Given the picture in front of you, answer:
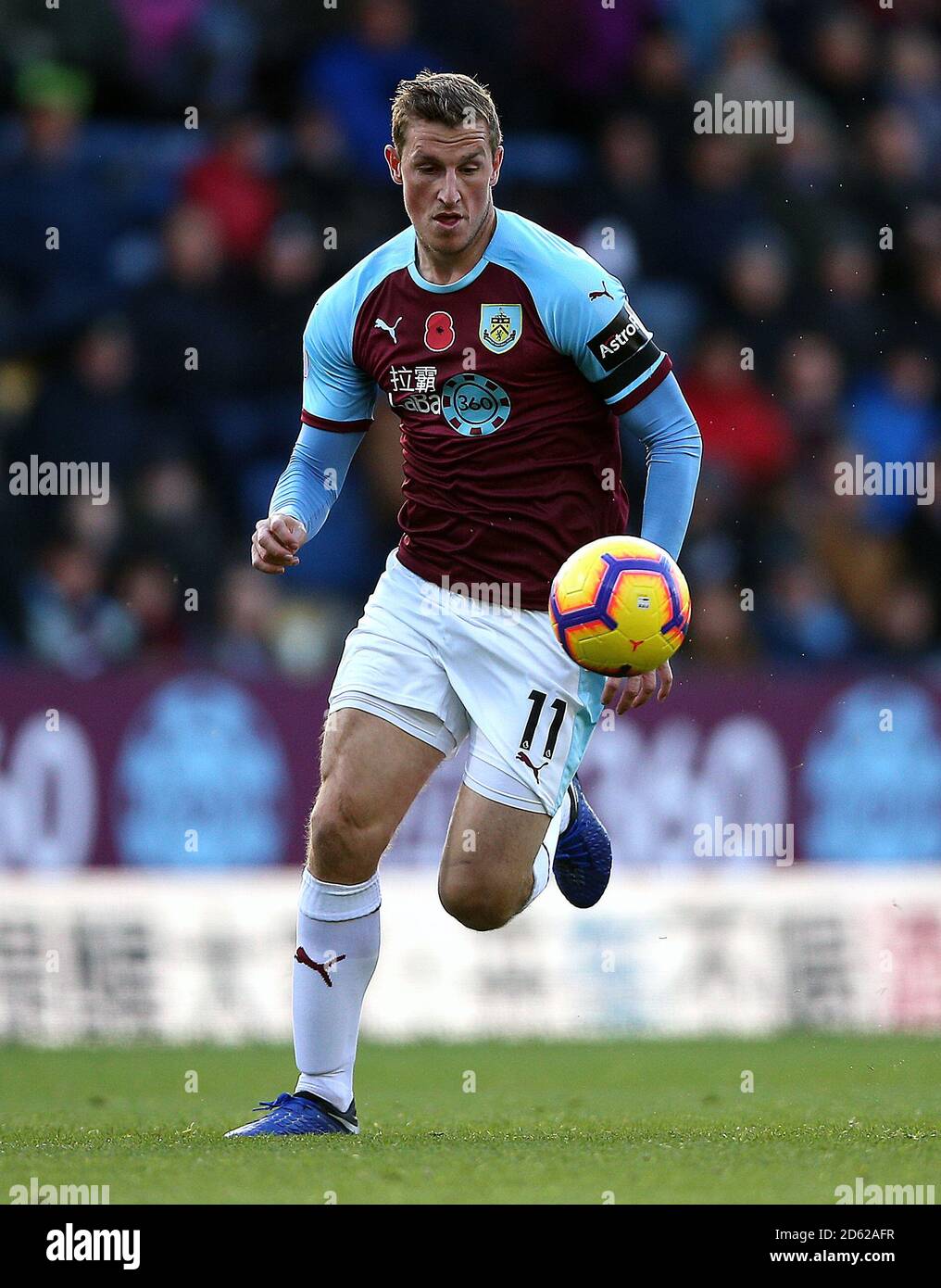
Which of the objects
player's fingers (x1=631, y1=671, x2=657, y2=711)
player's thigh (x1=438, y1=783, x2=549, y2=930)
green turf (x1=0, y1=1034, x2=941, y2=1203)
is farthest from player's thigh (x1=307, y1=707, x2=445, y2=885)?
green turf (x1=0, y1=1034, x2=941, y2=1203)

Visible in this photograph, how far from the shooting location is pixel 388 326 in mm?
5938

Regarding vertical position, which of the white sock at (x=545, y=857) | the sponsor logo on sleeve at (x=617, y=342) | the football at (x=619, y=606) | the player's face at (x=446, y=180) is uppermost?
the player's face at (x=446, y=180)

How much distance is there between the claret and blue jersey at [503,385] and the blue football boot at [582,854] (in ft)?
3.26

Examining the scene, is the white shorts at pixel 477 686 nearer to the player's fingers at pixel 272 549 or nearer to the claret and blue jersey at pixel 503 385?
the claret and blue jersey at pixel 503 385

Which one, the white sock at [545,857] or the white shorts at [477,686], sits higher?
the white shorts at [477,686]

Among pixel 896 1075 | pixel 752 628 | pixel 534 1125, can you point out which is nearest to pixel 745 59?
pixel 752 628

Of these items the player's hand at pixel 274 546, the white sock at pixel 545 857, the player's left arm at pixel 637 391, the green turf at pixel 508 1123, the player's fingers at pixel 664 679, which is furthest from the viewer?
the white sock at pixel 545 857

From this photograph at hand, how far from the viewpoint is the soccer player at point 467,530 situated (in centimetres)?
571

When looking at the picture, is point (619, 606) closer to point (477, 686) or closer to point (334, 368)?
point (477, 686)

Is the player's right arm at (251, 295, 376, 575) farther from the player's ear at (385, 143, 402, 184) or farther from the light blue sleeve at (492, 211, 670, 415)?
the light blue sleeve at (492, 211, 670, 415)

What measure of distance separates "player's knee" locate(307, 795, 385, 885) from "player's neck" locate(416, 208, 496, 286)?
55.2 inches

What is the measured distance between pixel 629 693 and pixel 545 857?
1.99ft

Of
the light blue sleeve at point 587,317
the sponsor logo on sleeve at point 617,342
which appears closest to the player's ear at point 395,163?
the light blue sleeve at point 587,317
